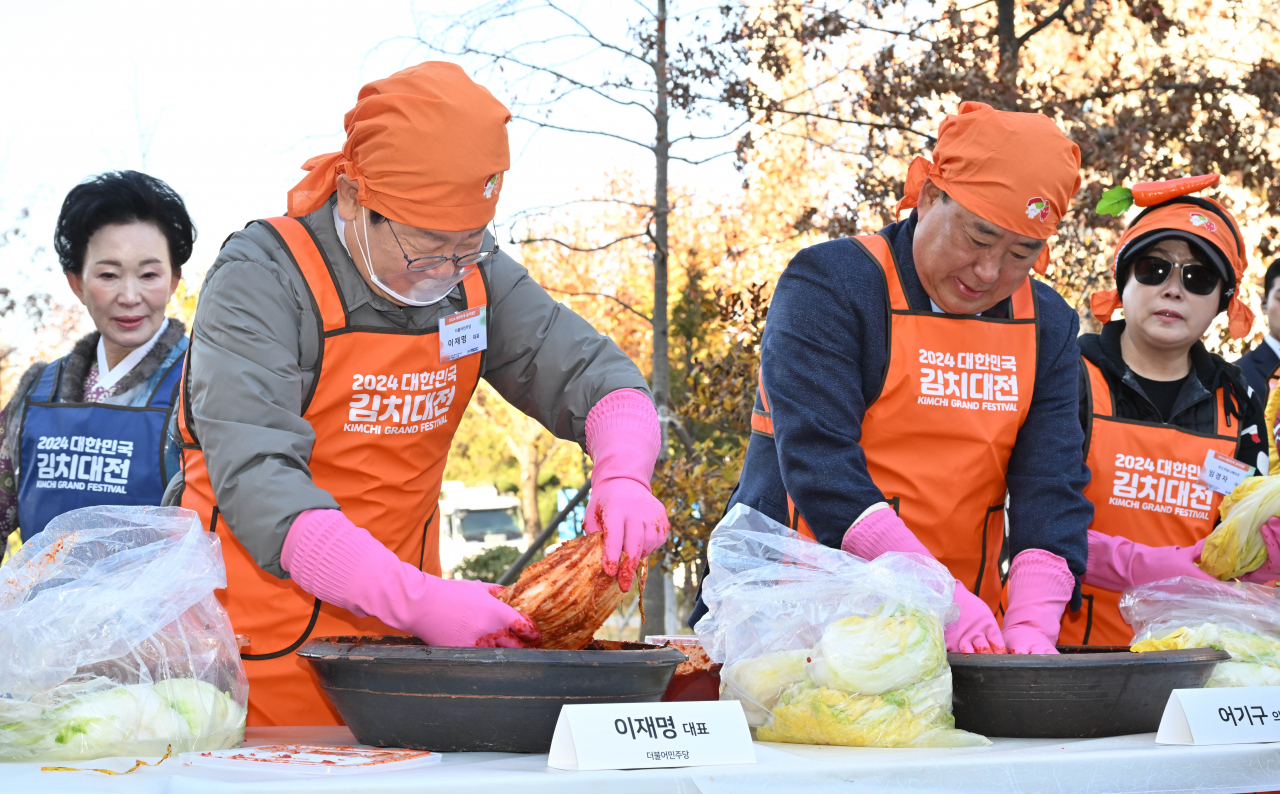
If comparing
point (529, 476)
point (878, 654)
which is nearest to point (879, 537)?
point (878, 654)

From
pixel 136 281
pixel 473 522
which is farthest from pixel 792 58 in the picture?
pixel 473 522

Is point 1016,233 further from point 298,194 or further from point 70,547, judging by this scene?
point 70,547

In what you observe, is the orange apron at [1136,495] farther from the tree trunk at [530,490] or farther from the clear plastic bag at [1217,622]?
the tree trunk at [530,490]

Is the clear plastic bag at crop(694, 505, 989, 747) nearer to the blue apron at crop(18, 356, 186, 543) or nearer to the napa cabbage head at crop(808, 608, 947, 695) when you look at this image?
the napa cabbage head at crop(808, 608, 947, 695)

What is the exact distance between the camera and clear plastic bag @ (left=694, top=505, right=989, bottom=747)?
1738 mm

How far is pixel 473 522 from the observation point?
94.4 feet

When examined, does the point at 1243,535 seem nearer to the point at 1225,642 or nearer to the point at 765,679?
the point at 1225,642

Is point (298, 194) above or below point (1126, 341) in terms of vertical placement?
above

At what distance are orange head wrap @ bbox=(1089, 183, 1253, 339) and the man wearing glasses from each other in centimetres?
165

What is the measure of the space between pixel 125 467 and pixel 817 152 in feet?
29.2

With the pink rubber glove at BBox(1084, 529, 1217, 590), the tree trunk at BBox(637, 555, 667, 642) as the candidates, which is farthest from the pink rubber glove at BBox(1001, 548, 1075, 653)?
the tree trunk at BBox(637, 555, 667, 642)

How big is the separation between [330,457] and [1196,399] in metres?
2.32

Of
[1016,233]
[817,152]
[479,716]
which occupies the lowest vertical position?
[479,716]

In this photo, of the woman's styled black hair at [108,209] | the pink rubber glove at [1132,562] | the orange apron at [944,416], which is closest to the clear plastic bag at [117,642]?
the orange apron at [944,416]
